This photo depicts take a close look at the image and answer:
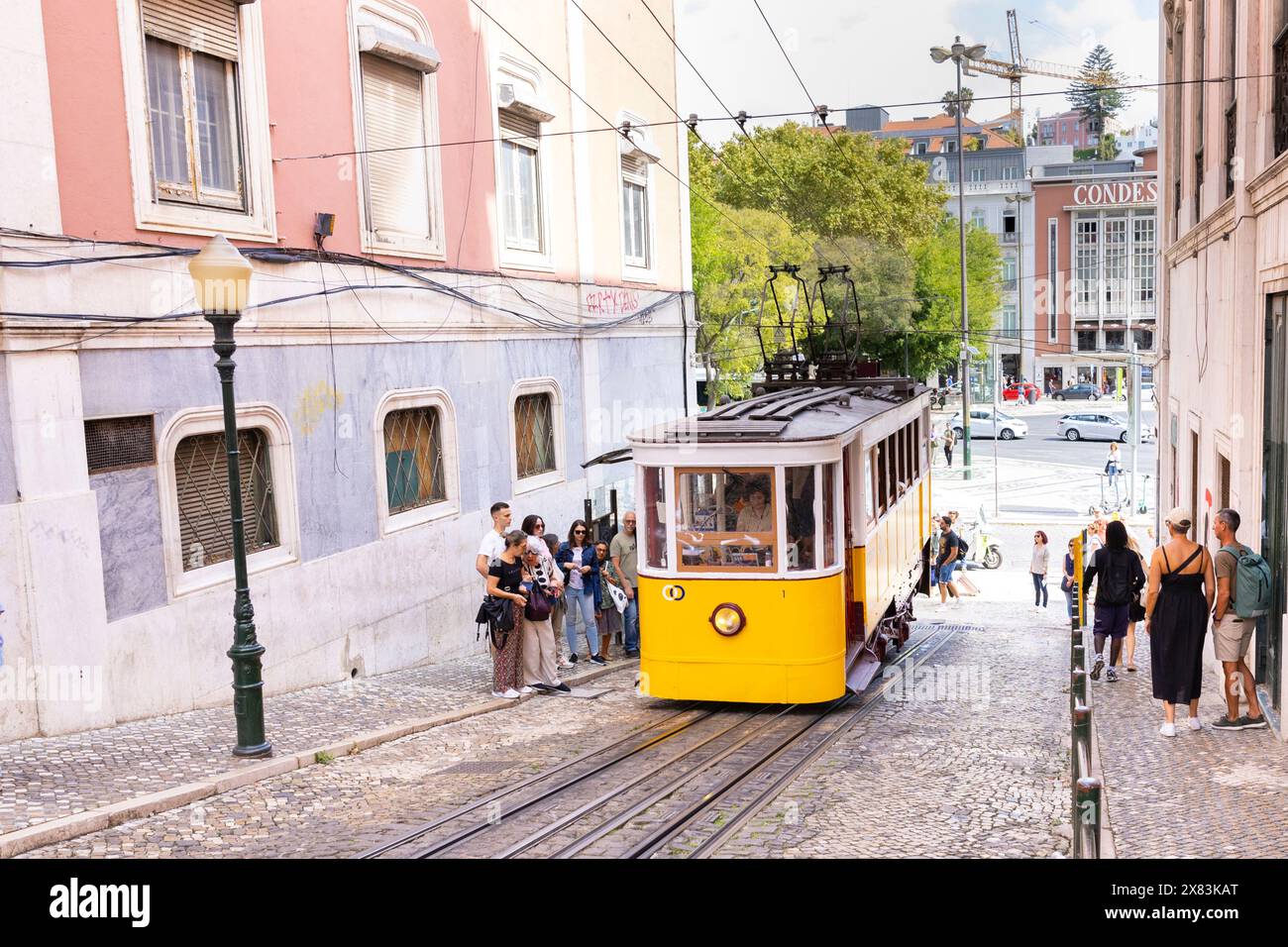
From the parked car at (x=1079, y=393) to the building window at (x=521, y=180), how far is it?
189 feet

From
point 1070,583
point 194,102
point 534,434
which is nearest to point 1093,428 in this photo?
point 1070,583

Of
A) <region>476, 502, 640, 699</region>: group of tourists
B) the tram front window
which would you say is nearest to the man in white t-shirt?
<region>476, 502, 640, 699</region>: group of tourists

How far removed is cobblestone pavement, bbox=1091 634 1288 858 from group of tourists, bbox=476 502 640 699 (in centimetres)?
476

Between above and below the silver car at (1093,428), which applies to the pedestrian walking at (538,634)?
above

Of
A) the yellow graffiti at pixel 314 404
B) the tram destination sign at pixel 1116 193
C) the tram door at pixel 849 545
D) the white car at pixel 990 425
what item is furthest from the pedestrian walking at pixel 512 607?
the tram destination sign at pixel 1116 193

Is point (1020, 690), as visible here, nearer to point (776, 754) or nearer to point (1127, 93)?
point (776, 754)

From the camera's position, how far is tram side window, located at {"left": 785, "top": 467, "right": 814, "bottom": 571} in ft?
33.2

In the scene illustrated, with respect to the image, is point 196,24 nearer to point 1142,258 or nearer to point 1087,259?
point 1087,259

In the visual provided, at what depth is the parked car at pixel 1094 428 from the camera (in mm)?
51500

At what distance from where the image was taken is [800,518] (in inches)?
400

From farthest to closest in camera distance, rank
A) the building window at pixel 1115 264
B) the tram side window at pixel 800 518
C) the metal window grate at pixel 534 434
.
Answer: the building window at pixel 1115 264, the metal window grate at pixel 534 434, the tram side window at pixel 800 518

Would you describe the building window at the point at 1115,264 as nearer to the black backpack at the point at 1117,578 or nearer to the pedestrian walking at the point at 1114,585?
the pedestrian walking at the point at 1114,585

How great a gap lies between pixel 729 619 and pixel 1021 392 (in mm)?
62735

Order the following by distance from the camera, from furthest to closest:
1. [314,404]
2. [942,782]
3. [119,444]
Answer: [314,404]
[119,444]
[942,782]
